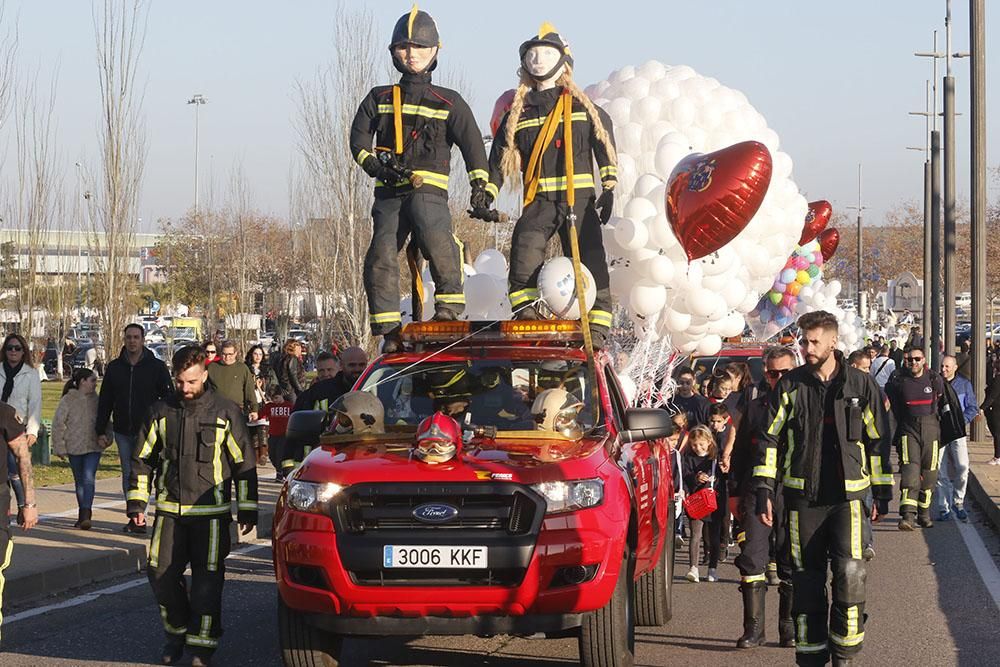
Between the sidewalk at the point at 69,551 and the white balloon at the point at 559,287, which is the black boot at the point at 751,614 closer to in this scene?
the white balloon at the point at 559,287

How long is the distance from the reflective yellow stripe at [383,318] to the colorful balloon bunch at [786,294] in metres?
18.7

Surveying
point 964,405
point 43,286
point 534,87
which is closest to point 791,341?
point 964,405

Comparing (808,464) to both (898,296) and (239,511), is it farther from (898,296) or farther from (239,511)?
(898,296)

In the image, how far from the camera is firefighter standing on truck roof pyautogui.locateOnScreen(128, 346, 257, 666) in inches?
332

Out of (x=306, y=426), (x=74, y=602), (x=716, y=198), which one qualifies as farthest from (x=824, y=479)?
(x=716, y=198)

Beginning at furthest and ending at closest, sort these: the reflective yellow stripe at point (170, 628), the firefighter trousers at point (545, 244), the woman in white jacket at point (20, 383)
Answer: the woman in white jacket at point (20, 383), the firefighter trousers at point (545, 244), the reflective yellow stripe at point (170, 628)

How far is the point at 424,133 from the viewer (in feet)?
35.8

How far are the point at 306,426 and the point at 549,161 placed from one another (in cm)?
383

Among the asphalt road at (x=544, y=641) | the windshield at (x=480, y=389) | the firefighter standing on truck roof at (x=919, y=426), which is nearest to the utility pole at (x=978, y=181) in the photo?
the firefighter standing on truck roof at (x=919, y=426)

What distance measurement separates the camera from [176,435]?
858 centimetres

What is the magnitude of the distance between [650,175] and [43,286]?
33433mm

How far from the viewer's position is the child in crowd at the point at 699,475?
12.0 metres

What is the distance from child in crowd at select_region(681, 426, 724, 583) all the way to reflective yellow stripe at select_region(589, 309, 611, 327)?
61.9 inches

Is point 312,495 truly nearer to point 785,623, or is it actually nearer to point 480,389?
point 480,389
